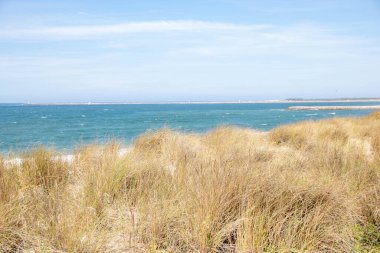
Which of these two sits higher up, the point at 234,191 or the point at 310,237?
the point at 234,191

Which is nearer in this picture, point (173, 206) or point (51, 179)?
point (173, 206)

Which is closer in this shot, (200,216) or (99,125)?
(200,216)

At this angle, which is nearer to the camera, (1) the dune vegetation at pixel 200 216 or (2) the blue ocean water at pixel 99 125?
(1) the dune vegetation at pixel 200 216

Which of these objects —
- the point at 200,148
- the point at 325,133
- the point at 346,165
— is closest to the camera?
the point at 346,165

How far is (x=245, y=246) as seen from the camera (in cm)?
288

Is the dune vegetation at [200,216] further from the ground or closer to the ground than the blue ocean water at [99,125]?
further from the ground

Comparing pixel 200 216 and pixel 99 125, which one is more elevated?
pixel 200 216

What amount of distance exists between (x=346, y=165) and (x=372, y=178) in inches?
22.0

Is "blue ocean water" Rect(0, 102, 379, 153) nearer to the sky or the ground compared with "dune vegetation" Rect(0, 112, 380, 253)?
nearer to the ground

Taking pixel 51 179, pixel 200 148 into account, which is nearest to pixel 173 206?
pixel 51 179

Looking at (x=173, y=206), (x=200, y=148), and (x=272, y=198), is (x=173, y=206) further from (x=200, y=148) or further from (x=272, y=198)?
(x=200, y=148)

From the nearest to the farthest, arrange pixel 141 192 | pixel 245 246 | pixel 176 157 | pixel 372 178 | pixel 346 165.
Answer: pixel 245 246, pixel 141 192, pixel 372 178, pixel 346 165, pixel 176 157

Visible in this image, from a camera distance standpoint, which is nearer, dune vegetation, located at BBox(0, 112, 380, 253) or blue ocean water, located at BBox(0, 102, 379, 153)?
dune vegetation, located at BBox(0, 112, 380, 253)

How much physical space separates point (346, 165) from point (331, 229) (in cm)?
242
